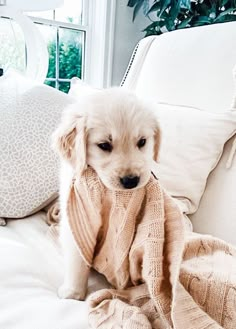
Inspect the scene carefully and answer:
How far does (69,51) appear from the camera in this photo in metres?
A: 2.27

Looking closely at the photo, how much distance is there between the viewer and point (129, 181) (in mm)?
708

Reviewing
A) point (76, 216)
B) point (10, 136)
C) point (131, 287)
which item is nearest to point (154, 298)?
point (131, 287)

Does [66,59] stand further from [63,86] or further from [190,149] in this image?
[190,149]

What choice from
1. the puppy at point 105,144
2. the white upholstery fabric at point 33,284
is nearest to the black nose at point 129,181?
the puppy at point 105,144

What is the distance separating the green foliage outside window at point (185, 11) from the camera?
197 cm

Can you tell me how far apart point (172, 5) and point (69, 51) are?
68 centimetres

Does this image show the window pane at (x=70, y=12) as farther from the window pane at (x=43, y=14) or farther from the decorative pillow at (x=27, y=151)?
the decorative pillow at (x=27, y=151)

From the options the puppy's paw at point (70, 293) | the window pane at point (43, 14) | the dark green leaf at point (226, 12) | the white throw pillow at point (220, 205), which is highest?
the dark green leaf at point (226, 12)

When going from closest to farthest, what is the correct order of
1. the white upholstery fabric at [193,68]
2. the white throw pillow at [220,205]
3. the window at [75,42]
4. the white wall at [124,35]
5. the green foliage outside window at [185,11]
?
the white throw pillow at [220,205] < the white upholstery fabric at [193,68] < the green foliage outside window at [185,11] < the window at [75,42] < the white wall at [124,35]

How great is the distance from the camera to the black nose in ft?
2.32

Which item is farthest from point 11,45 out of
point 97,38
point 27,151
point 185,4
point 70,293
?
point 70,293

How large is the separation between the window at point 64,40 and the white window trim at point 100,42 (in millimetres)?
45

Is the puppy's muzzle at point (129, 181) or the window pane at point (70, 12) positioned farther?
the window pane at point (70, 12)

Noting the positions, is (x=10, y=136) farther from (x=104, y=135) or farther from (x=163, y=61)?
(x=163, y=61)
